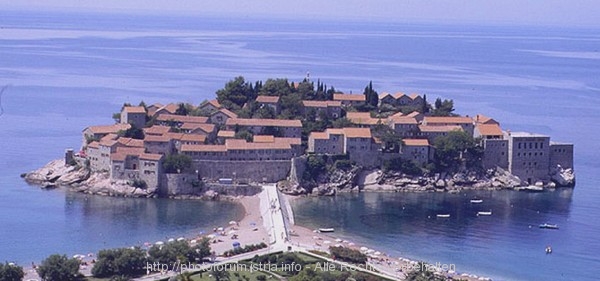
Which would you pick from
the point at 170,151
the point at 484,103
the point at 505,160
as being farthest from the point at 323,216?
the point at 484,103

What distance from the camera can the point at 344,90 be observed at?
89.4 metres

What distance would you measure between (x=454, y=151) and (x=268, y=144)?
918 centimetres

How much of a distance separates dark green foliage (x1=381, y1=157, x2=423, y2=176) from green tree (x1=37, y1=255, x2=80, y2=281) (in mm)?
21689

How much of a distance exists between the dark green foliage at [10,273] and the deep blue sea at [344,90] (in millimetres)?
4428

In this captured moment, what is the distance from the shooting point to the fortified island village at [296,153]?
167 feet

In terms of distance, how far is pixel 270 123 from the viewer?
55.8 m

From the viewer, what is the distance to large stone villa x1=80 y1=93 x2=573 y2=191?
170ft

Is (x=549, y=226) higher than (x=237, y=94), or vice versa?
(x=237, y=94)

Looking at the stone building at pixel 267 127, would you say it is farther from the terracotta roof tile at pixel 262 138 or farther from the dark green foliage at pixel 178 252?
the dark green foliage at pixel 178 252

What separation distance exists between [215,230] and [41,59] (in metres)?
82.8

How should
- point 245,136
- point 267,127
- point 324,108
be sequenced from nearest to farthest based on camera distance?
point 245,136
point 267,127
point 324,108

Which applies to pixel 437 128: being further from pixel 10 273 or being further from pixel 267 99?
pixel 10 273

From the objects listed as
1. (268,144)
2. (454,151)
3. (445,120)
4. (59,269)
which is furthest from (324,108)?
(59,269)

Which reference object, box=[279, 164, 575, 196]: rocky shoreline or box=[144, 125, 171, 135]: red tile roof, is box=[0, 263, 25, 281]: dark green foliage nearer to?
box=[279, 164, 575, 196]: rocky shoreline
